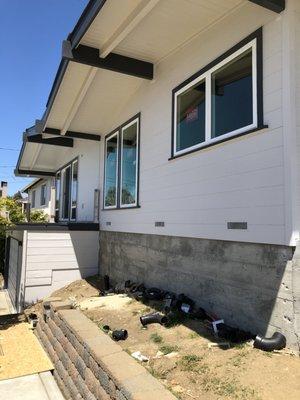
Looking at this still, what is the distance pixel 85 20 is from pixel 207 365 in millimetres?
4507

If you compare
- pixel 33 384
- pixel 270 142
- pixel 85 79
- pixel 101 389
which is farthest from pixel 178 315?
pixel 85 79

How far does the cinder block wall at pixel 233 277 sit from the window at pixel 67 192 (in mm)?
6616

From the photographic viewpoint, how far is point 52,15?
392 inches

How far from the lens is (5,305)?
9.94 metres

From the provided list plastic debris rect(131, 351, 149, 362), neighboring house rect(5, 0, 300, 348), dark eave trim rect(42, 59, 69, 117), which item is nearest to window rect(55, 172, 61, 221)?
neighboring house rect(5, 0, 300, 348)

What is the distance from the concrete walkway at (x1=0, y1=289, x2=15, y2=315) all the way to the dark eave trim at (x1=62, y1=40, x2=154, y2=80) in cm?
612

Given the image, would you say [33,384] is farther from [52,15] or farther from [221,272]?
[52,15]

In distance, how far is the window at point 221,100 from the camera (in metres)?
4.44

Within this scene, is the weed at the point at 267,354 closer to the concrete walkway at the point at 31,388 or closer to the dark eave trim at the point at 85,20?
the concrete walkway at the point at 31,388

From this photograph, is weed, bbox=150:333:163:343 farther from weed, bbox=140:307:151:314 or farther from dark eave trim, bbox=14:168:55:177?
dark eave trim, bbox=14:168:55:177

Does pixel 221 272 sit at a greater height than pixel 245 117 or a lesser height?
lesser

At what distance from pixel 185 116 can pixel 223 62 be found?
1121 millimetres

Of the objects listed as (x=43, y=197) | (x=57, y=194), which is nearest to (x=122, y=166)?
(x=57, y=194)

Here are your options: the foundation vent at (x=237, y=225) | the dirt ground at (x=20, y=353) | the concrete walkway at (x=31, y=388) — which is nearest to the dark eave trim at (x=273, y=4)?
the foundation vent at (x=237, y=225)
